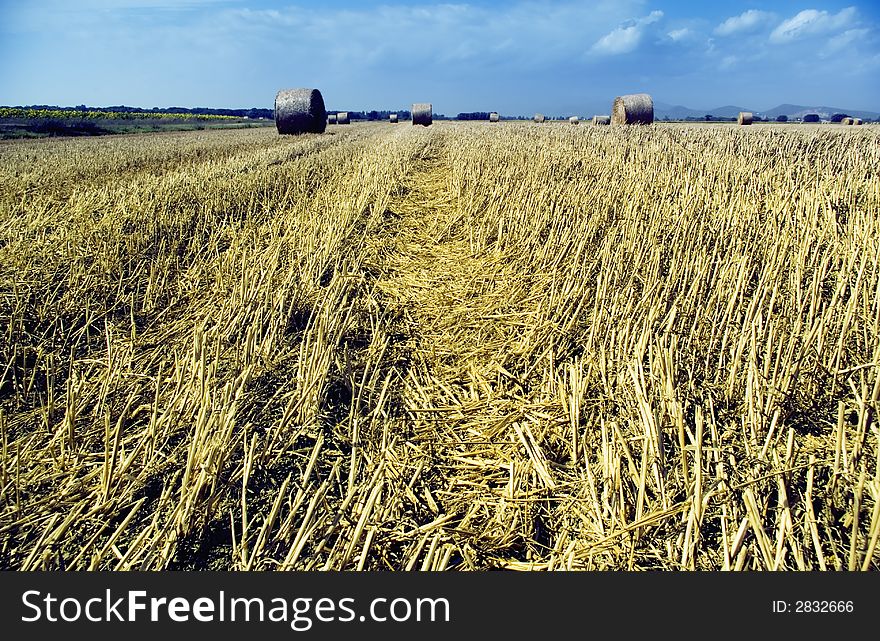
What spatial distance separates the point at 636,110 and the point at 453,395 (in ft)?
83.1

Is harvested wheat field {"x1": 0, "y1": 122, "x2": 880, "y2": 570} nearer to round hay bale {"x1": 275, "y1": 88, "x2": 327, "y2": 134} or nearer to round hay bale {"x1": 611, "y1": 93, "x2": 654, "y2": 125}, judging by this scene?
round hay bale {"x1": 275, "y1": 88, "x2": 327, "y2": 134}

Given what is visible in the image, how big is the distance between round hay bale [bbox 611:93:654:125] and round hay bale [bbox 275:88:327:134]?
1388 centimetres

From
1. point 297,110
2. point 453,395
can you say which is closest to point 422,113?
point 297,110

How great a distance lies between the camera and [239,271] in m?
4.57

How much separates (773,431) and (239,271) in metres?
3.98

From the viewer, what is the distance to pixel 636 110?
2439 centimetres

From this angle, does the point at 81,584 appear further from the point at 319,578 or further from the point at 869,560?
the point at 869,560

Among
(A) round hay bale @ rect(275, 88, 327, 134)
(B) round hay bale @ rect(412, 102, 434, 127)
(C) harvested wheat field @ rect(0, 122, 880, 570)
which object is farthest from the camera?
(B) round hay bale @ rect(412, 102, 434, 127)

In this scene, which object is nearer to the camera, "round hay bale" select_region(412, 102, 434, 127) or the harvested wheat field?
the harvested wheat field

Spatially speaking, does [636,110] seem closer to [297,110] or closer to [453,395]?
[297,110]

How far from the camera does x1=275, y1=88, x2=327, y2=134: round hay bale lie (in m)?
23.1

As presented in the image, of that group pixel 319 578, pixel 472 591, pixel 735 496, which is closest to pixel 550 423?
pixel 735 496

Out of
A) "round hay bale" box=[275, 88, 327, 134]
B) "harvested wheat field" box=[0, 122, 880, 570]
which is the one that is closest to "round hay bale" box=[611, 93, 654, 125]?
"round hay bale" box=[275, 88, 327, 134]

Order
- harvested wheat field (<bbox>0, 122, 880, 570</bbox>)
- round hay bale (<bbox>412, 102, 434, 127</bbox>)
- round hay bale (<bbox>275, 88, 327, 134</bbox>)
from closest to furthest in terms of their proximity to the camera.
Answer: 1. harvested wheat field (<bbox>0, 122, 880, 570</bbox>)
2. round hay bale (<bbox>275, 88, 327, 134</bbox>)
3. round hay bale (<bbox>412, 102, 434, 127</bbox>)
